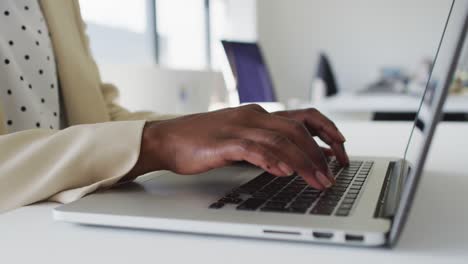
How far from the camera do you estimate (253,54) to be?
7.30ft

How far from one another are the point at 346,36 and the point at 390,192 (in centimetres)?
441

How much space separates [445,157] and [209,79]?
1227 millimetres

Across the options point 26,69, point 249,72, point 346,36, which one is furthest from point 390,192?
point 346,36

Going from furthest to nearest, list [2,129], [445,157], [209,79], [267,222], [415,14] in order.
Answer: [415,14] → [209,79] → [445,157] → [2,129] → [267,222]

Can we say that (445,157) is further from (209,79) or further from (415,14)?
(415,14)

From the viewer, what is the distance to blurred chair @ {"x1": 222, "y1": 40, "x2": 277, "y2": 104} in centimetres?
191

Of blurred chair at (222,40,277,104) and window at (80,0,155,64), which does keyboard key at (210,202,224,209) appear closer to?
blurred chair at (222,40,277,104)

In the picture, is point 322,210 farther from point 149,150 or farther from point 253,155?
point 149,150

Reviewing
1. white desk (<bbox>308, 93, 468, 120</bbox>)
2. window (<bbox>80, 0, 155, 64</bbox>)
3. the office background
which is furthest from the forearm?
the office background

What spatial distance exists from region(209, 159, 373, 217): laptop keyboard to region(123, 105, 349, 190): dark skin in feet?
0.06

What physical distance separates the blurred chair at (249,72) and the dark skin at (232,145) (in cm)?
134

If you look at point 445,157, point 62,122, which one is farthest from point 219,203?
point 62,122

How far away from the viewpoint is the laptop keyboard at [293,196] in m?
0.42

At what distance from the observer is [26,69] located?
2.95 feet
